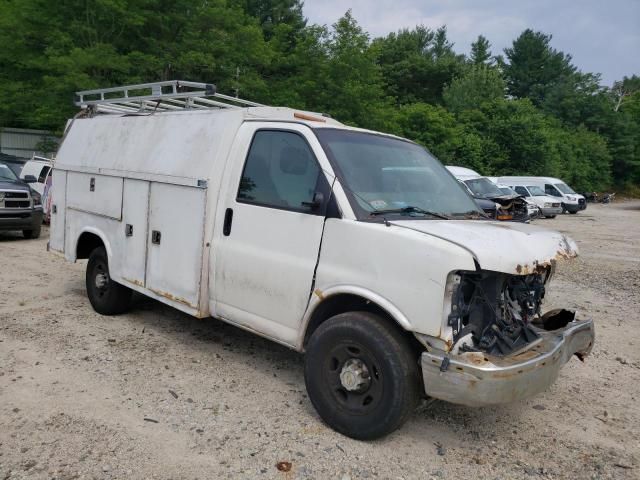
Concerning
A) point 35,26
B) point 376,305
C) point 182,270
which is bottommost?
point 182,270

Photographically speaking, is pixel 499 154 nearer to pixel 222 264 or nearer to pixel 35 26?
pixel 35 26

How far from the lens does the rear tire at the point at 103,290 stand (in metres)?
6.02

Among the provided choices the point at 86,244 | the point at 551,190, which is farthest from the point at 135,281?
the point at 551,190

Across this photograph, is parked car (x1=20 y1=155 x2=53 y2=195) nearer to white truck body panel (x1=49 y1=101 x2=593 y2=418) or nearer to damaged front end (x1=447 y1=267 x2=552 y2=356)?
white truck body panel (x1=49 y1=101 x2=593 y2=418)

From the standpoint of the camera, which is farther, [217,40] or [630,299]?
[217,40]

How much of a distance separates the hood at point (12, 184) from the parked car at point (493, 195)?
1196 centimetres

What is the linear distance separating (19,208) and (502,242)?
10.7 m

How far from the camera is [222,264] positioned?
4.53 m

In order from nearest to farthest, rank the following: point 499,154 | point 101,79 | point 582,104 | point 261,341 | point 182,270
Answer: point 182,270 → point 261,341 → point 101,79 → point 499,154 → point 582,104

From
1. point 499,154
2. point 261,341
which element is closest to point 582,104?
point 499,154

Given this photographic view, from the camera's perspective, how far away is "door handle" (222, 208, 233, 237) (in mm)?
4508

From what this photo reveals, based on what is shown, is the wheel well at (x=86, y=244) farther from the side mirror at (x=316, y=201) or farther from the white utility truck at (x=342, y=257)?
the side mirror at (x=316, y=201)

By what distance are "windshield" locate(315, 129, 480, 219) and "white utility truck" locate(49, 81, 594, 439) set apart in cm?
2

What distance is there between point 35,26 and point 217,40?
600 centimetres
